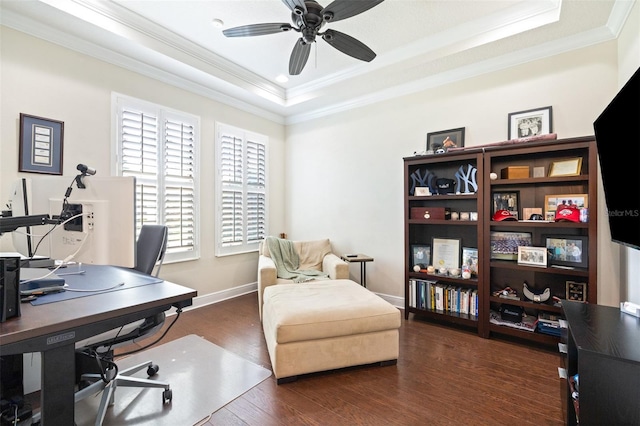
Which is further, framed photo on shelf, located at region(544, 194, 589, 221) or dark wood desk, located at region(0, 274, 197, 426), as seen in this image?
framed photo on shelf, located at region(544, 194, 589, 221)

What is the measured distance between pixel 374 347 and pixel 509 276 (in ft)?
5.41

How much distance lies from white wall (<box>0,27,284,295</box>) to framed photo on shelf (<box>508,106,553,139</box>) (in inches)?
129

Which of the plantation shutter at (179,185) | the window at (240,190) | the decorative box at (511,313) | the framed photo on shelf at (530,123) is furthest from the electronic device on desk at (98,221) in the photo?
the framed photo on shelf at (530,123)

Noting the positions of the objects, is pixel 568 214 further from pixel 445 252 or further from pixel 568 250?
pixel 445 252

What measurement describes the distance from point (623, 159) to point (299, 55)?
2.19 m

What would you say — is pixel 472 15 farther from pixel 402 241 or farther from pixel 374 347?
pixel 374 347

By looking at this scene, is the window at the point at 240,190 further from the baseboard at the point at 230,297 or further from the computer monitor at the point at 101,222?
the computer monitor at the point at 101,222

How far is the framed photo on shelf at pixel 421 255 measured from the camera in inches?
122

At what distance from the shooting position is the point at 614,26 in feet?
7.36

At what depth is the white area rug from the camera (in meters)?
1.59

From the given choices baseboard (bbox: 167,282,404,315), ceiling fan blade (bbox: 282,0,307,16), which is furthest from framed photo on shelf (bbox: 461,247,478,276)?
ceiling fan blade (bbox: 282,0,307,16)

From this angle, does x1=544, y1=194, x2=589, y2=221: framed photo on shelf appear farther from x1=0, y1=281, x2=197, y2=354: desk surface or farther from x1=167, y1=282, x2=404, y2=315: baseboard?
x1=0, y1=281, x2=197, y2=354: desk surface

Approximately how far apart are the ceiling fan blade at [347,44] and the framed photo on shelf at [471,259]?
207cm

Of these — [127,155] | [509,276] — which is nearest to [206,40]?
Answer: [127,155]
